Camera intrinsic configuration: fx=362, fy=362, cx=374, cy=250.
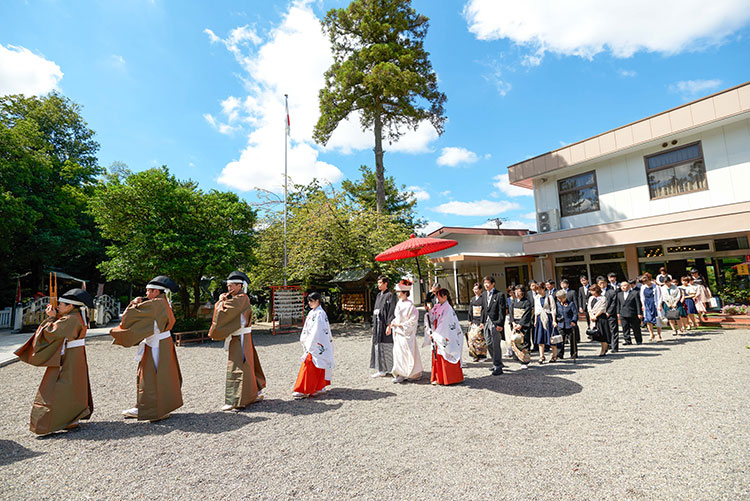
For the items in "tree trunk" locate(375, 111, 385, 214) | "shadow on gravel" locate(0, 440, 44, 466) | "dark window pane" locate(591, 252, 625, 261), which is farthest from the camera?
"tree trunk" locate(375, 111, 385, 214)

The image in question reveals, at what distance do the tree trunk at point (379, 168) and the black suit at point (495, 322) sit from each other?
10998 millimetres

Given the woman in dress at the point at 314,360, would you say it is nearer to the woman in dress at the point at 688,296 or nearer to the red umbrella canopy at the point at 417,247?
the red umbrella canopy at the point at 417,247

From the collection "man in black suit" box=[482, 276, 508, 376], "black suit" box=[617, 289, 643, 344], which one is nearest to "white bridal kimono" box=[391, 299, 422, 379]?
"man in black suit" box=[482, 276, 508, 376]

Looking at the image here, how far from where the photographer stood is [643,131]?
12.3m

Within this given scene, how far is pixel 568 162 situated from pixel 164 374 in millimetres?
15049

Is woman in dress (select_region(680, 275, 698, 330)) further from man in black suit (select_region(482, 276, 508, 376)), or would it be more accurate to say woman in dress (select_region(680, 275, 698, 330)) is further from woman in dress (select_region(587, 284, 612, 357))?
man in black suit (select_region(482, 276, 508, 376))

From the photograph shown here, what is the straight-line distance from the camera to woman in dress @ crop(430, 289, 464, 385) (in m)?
5.92

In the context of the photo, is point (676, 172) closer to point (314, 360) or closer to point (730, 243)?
point (730, 243)

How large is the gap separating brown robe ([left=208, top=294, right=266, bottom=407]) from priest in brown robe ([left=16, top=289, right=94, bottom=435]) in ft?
4.84

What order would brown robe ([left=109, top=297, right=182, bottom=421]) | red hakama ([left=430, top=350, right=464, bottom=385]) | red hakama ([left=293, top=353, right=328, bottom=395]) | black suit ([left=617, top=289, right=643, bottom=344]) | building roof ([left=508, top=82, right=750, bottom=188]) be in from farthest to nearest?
building roof ([left=508, top=82, right=750, bottom=188])
black suit ([left=617, top=289, right=643, bottom=344])
red hakama ([left=430, top=350, right=464, bottom=385])
red hakama ([left=293, top=353, right=328, bottom=395])
brown robe ([left=109, top=297, right=182, bottom=421])

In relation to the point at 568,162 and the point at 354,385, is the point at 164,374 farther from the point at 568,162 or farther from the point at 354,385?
the point at 568,162

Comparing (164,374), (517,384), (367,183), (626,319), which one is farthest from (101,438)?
(367,183)

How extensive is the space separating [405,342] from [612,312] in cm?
499

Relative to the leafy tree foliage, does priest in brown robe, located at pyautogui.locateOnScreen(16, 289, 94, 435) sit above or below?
below
